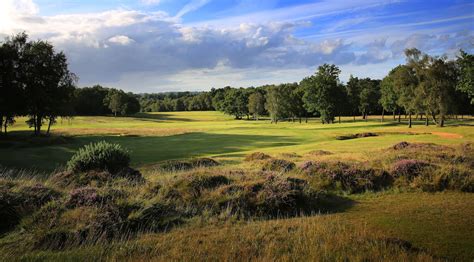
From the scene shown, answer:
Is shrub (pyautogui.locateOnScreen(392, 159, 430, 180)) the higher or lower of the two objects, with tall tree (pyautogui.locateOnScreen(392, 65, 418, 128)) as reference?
lower

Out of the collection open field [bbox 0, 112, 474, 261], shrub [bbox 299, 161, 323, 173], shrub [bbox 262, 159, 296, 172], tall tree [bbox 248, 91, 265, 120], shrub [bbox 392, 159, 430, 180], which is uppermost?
tall tree [bbox 248, 91, 265, 120]

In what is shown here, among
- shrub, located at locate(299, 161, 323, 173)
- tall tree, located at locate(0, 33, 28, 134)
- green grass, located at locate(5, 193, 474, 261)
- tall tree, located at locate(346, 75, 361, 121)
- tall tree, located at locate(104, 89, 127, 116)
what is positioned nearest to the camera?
green grass, located at locate(5, 193, 474, 261)

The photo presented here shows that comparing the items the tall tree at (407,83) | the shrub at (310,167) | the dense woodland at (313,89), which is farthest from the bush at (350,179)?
the tall tree at (407,83)

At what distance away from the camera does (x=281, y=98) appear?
Answer: 10294 centimetres

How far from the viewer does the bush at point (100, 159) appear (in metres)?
16.0

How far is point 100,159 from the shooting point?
16.5 metres

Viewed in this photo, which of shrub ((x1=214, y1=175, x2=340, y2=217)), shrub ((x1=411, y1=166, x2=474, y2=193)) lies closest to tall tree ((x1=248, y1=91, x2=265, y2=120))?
shrub ((x1=411, y1=166, x2=474, y2=193))

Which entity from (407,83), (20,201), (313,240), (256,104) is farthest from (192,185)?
(256,104)

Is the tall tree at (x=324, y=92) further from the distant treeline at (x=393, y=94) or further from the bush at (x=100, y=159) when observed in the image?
the bush at (x=100, y=159)

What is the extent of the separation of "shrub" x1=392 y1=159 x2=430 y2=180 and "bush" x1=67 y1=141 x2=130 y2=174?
1185cm

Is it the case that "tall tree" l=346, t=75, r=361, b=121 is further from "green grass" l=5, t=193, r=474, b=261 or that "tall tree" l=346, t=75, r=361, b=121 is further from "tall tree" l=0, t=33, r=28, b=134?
"green grass" l=5, t=193, r=474, b=261

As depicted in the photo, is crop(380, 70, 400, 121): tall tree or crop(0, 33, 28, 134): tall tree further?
crop(380, 70, 400, 121): tall tree

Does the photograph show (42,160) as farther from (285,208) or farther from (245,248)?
(245,248)

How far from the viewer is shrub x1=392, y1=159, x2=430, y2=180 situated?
13.4 meters
